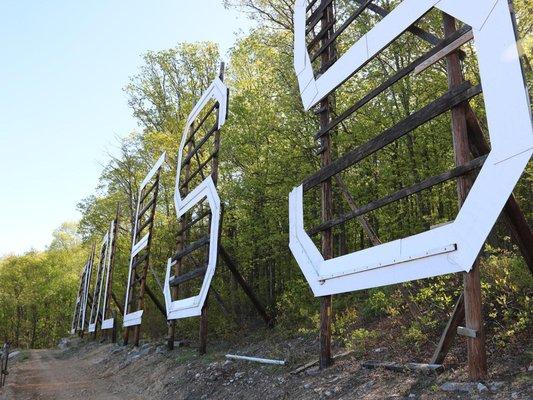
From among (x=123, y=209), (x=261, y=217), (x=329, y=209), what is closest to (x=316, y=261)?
(x=329, y=209)

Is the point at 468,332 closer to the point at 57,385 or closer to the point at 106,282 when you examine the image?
the point at 57,385

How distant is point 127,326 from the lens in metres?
18.7

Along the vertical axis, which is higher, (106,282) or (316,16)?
(316,16)

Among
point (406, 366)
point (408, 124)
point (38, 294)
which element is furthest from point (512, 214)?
point (38, 294)

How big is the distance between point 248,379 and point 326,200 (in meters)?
3.40

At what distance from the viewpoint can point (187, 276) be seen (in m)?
12.6

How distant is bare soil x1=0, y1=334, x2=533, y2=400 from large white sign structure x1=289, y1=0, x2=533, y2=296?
3.74ft

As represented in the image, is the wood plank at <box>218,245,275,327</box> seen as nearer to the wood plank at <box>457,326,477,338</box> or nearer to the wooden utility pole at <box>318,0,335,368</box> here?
the wooden utility pole at <box>318,0,335,368</box>

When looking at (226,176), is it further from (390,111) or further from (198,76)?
(198,76)

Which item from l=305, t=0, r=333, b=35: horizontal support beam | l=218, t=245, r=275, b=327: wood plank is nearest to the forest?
l=218, t=245, r=275, b=327: wood plank

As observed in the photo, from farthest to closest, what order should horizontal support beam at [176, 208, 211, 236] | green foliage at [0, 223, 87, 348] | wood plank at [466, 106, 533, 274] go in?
green foliage at [0, 223, 87, 348]
horizontal support beam at [176, 208, 211, 236]
wood plank at [466, 106, 533, 274]

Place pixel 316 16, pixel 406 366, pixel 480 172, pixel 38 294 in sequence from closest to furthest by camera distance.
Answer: pixel 480 172, pixel 406 366, pixel 316 16, pixel 38 294

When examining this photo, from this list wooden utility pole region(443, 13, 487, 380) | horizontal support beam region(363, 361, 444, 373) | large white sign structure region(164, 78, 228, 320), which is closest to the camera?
wooden utility pole region(443, 13, 487, 380)

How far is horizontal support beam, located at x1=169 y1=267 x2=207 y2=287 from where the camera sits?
39.3ft
